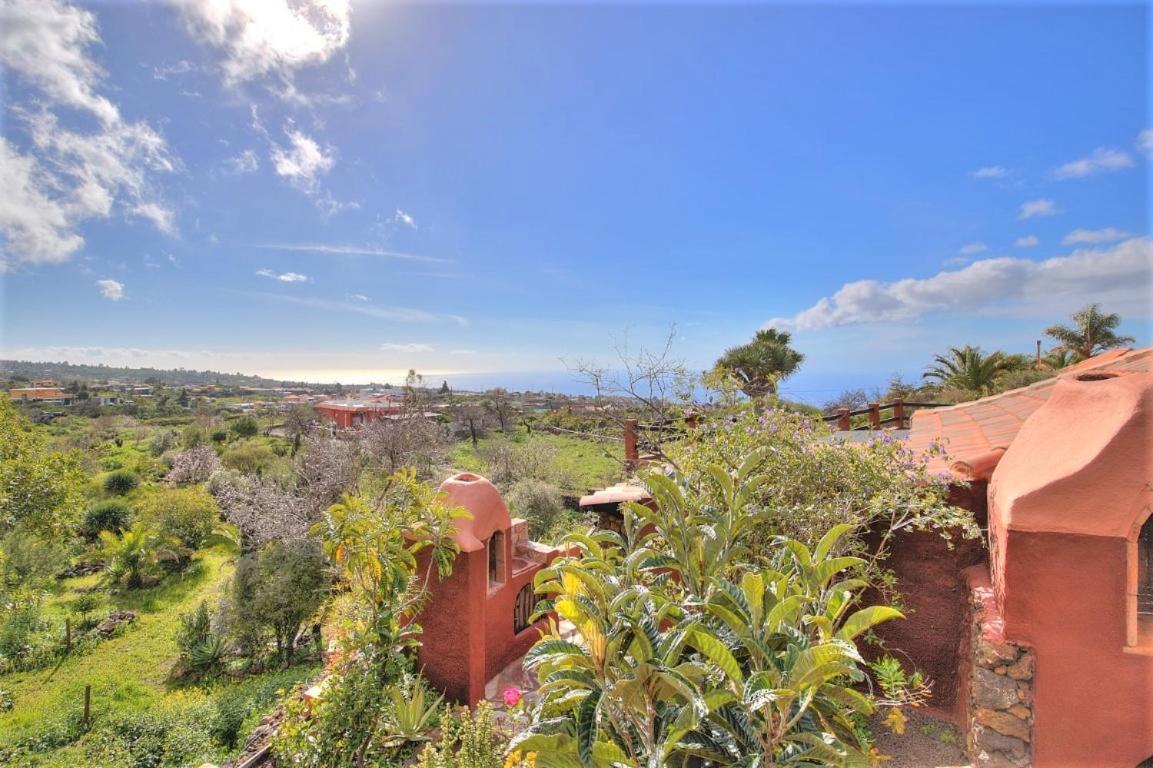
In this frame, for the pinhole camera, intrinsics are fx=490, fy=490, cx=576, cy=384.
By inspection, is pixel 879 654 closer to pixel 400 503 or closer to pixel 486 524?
pixel 486 524

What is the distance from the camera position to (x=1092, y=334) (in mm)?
19125

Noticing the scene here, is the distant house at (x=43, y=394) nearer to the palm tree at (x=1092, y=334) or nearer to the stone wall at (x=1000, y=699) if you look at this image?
the stone wall at (x=1000, y=699)

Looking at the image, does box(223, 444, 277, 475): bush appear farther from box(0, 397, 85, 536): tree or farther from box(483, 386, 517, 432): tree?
box(483, 386, 517, 432): tree

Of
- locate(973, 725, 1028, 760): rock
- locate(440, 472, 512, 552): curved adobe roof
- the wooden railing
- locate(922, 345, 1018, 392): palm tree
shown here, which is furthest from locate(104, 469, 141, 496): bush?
locate(922, 345, 1018, 392): palm tree

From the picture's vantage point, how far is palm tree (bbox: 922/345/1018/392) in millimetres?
19344

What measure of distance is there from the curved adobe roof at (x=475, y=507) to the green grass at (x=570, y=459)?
1156cm

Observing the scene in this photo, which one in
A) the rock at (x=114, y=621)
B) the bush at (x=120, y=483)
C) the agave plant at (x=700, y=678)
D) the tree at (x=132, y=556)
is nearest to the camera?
the agave plant at (x=700, y=678)

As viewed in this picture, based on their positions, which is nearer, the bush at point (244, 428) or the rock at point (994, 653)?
the rock at point (994, 653)

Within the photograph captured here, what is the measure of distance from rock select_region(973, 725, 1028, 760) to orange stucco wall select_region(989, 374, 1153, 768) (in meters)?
0.14

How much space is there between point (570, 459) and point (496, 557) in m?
19.0

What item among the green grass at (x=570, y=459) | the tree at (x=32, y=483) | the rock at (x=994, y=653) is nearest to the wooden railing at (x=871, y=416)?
the rock at (x=994, y=653)

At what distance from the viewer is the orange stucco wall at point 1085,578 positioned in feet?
13.2

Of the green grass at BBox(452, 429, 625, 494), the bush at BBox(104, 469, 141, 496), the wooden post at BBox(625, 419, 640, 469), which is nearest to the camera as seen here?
the wooden post at BBox(625, 419, 640, 469)

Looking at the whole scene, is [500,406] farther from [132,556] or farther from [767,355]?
[132,556]
